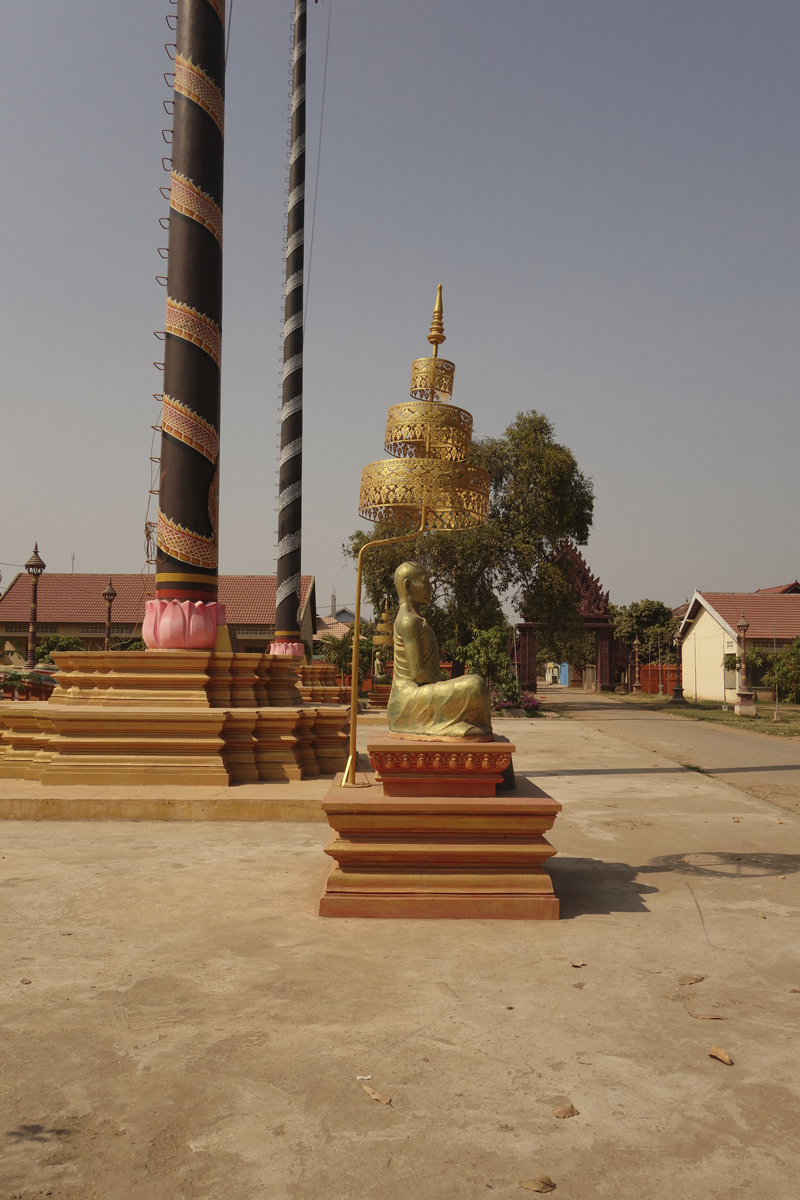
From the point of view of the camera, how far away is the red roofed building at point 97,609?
37.0 meters

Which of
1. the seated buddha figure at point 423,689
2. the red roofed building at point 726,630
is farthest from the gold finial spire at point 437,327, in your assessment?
the red roofed building at point 726,630

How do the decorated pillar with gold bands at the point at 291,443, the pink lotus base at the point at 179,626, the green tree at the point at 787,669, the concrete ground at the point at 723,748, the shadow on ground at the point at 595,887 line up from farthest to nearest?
the green tree at the point at 787,669 < the decorated pillar with gold bands at the point at 291,443 < the concrete ground at the point at 723,748 < the pink lotus base at the point at 179,626 < the shadow on ground at the point at 595,887

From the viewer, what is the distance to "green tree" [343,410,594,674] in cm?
2784

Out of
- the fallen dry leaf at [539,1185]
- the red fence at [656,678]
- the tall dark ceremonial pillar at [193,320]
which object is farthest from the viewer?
the red fence at [656,678]

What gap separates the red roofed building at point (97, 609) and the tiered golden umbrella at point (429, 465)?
27.9 m

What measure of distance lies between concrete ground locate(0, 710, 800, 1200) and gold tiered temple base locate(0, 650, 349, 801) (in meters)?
2.64

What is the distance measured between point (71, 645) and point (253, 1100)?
3225cm

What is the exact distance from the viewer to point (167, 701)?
8750 millimetres

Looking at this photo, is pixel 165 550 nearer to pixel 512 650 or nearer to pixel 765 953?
pixel 765 953

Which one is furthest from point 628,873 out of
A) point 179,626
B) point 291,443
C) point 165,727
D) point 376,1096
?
point 291,443

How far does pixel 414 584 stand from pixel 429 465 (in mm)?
2378

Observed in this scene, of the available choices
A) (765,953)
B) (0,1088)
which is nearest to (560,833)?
(765,953)

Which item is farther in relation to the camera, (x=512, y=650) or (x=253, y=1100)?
(x=512, y=650)

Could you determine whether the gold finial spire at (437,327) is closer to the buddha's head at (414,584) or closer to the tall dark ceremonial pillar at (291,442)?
the buddha's head at (414,584)
